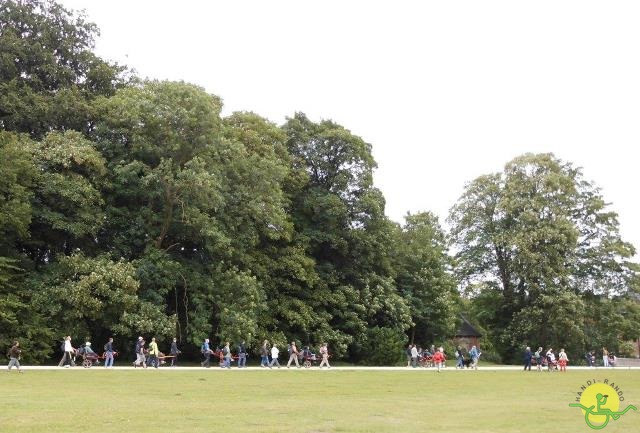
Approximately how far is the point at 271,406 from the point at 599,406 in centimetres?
776

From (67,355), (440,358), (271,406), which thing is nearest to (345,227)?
(440,358)

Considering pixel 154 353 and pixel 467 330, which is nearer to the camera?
pixel 154 353

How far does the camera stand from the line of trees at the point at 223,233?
37500mm

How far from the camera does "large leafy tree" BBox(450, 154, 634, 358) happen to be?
190ft

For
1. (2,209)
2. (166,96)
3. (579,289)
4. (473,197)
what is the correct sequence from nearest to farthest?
1. (2,209)
2. (166,96)
3. (579,289)
4. (473,197)

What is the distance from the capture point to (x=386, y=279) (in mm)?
54875

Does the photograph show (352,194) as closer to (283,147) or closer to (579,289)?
(283,147)

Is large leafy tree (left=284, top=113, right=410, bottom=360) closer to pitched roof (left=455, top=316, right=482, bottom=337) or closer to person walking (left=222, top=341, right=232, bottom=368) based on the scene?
person walking (left=222, top=341, right=232, bottom=368)

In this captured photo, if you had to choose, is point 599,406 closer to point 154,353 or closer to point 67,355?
point 154,353

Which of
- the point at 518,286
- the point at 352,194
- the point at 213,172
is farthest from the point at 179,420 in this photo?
the point at 518,286

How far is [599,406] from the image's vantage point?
16.5 metres

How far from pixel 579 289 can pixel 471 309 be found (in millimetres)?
10385

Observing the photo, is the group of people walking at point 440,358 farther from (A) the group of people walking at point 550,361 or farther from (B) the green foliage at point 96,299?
(B) the green foliage at point 96,299

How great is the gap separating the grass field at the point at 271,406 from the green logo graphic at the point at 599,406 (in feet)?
0.90
